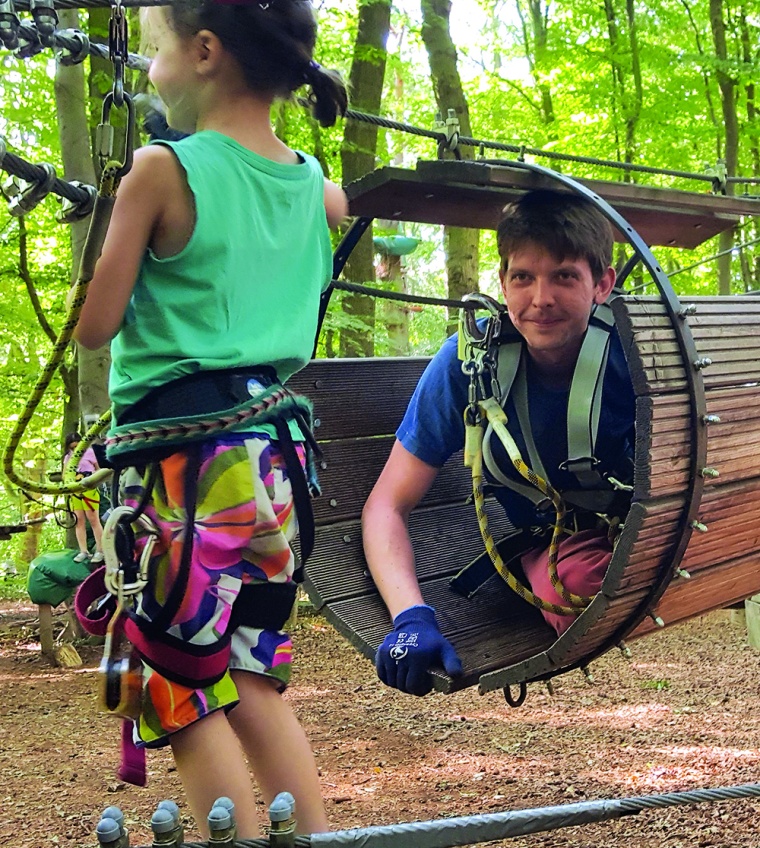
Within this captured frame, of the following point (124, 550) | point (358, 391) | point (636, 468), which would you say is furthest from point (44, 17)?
point (358, 391)

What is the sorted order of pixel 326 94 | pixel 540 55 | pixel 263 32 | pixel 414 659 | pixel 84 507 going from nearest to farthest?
pixel 263 32, pixel 326 94, pixel 414 659, pixel 84 507, pixel 540 55

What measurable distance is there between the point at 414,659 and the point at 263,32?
1.30m

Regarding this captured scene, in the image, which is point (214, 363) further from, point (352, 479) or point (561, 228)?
point (352, 479)

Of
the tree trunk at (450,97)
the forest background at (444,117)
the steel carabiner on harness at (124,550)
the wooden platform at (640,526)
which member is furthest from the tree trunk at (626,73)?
the steel carabiner on harness at (124,550)

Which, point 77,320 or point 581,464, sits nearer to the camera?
point 77,320

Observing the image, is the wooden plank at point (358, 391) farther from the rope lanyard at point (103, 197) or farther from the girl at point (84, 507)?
the girl at point (84, 507)

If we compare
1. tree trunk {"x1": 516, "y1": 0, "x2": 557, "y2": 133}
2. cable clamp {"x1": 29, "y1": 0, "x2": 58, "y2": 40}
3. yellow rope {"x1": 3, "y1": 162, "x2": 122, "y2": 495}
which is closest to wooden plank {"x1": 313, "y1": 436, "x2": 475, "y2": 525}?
yellow rope {"x1": 3, "y1": 162, "x2": 122, "y2": 495}

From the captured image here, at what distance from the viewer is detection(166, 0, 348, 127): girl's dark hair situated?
1609mm

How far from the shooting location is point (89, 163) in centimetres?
592

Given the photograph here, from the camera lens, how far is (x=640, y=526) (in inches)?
69.7

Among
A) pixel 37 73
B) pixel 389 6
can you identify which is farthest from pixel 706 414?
pixel 389 6

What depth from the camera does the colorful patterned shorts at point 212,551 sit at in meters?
1.52

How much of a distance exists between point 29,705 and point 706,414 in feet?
19.0

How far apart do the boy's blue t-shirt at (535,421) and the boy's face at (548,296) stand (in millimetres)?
104
